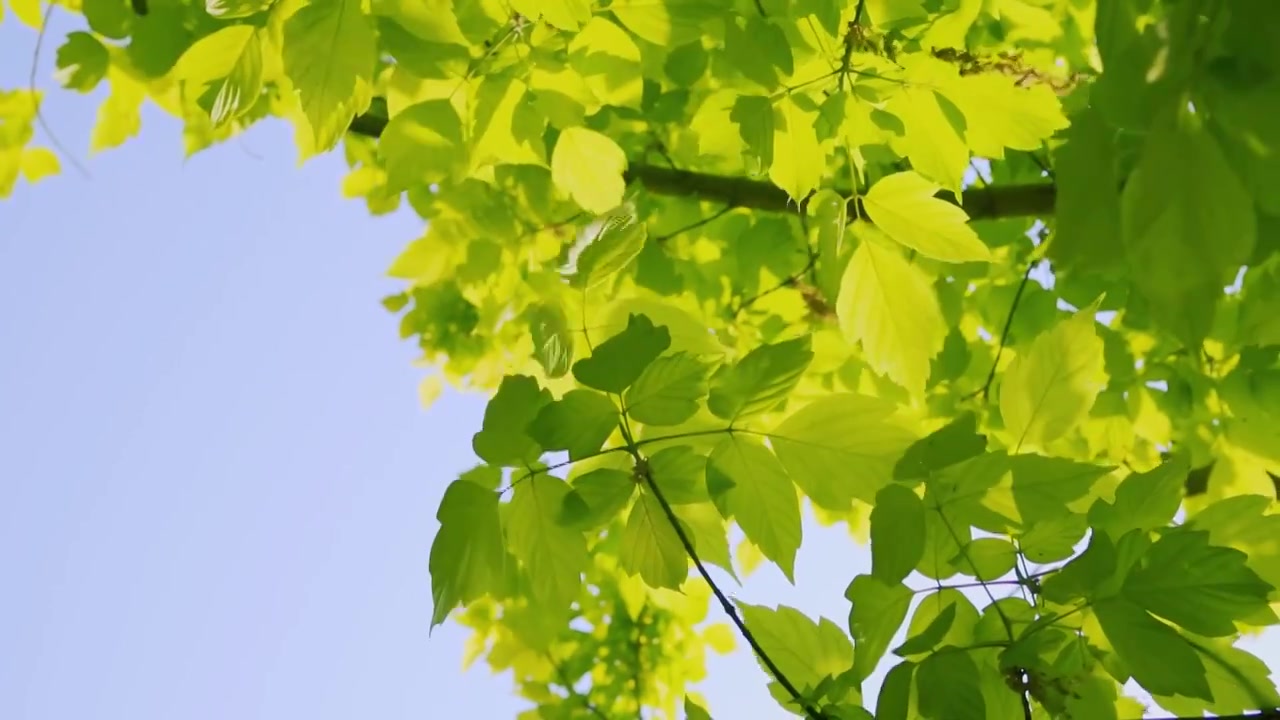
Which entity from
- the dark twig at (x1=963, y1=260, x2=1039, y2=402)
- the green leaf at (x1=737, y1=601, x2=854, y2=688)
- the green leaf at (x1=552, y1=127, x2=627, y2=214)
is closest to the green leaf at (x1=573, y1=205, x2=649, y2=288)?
the green leaf at (x1=552, y1=127, x2=627, y2=214)

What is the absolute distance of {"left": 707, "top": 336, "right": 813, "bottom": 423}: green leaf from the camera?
29.7 inches

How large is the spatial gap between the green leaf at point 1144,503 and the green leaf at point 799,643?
0.25m

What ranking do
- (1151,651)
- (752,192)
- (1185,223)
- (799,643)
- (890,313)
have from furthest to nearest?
(752,192)
(890,313)
(799,643)
(1151,651)
(1185,223)

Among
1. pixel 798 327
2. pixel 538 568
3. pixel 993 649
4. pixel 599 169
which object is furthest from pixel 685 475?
pixel 798 327

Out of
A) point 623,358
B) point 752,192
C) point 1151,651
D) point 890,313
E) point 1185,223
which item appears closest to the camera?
point 1185,223

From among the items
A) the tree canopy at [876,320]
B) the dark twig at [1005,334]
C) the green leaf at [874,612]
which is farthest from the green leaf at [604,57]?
the dark twig at [1005,334]

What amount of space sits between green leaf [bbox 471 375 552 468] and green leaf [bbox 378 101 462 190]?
33 centimetres

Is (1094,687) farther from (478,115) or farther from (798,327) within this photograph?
(798,327)

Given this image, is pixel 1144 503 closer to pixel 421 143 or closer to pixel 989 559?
pixel 989 559

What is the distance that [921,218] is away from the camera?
3.01ft

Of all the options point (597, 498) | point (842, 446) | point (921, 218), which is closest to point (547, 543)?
point (597, 498)

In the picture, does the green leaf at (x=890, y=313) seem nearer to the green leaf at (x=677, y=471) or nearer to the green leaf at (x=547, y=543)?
the green leaf at (x=677, y=471)

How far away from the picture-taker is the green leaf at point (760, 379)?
29.7 inches

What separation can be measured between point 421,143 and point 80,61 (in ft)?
2.55
